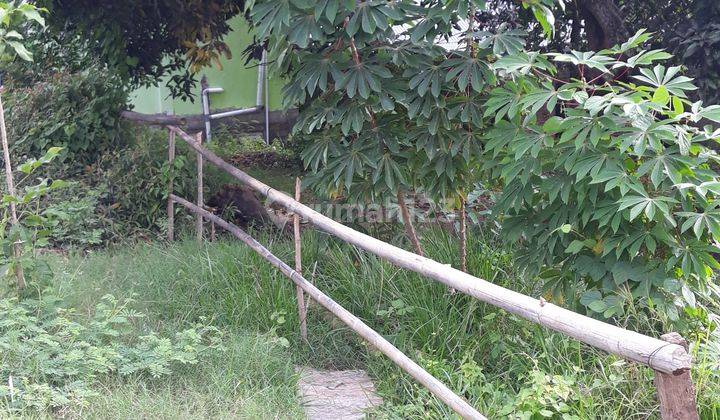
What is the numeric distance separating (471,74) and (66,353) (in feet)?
7.89

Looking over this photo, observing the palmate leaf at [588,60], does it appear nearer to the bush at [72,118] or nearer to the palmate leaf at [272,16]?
the palmate leaf at [272,16]

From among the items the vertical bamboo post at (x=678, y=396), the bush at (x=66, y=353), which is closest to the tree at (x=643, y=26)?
the bush at (x=66, y=353)

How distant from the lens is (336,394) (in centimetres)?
398

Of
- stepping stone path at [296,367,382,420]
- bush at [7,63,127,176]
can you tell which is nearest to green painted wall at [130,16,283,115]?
bush at [7,63,127,176]

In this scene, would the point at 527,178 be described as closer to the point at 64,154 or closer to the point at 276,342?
the point at 276,342

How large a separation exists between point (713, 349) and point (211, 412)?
2.16 m

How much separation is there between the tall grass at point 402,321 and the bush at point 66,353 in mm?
329

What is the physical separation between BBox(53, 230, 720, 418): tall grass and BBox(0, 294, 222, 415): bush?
0.33m

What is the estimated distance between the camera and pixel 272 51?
4.54 m

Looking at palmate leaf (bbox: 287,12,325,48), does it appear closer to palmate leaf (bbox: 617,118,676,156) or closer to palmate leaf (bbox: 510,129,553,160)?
palmate leaf (bbox: 510,129,553,160)

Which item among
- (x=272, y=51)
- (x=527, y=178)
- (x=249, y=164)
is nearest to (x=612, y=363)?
(x=527, y=178)

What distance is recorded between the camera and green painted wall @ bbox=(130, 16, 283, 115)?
11516 millimetres

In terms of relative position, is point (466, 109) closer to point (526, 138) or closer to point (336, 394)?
point (526, 138)

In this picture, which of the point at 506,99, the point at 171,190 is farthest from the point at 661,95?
the point at 171,190
